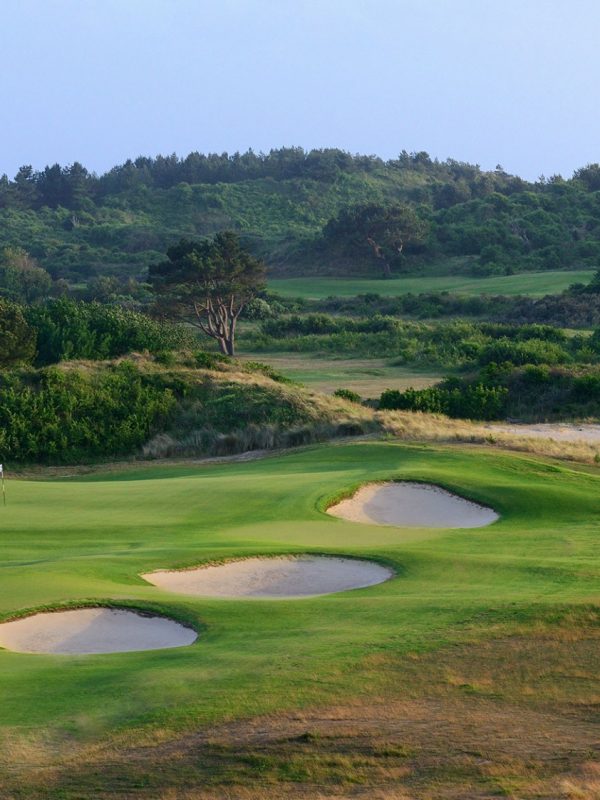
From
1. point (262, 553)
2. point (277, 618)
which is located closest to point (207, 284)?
point (262, 553)

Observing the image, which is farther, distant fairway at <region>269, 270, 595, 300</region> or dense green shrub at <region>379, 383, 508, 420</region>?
distant fairway at <region>269, 270, 595, 300</region>

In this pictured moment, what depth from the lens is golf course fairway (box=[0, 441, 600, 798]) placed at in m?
8.87

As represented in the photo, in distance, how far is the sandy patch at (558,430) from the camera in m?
33.6

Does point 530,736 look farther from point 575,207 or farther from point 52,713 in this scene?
point 575,207

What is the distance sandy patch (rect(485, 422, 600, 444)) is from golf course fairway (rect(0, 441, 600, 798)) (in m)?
12.1

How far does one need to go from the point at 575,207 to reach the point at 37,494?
91734mm

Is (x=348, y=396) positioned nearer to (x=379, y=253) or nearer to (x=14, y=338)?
(x=14, y=338)

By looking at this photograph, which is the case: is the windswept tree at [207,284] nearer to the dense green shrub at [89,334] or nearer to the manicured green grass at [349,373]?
the manicured green grass at [349,373]

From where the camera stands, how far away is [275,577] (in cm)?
1505

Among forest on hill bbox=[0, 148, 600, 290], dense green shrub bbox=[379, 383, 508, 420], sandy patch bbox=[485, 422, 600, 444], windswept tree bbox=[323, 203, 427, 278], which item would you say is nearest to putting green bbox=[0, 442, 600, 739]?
sandy patch bbox=[485, 422, 600, 444]

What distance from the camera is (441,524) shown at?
66.2 ft

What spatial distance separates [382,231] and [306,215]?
33.5m

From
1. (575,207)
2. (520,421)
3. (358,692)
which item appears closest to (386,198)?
(575,207)

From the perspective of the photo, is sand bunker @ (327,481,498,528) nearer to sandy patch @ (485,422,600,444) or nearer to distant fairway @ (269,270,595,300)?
sandy patch @ (485,422,600,444)
